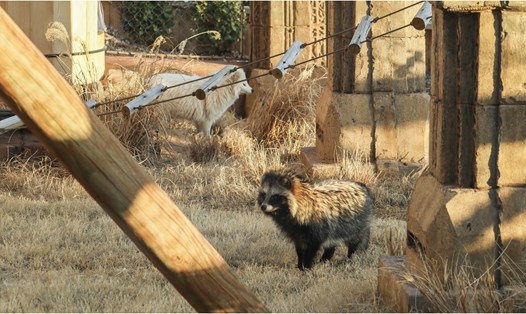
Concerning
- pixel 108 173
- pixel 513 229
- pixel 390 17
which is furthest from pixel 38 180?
pixel 108 173

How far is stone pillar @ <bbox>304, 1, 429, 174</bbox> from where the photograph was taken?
9.26m

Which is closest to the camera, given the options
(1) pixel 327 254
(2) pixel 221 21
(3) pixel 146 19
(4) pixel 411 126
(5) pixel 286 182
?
(5) pixel 286 182

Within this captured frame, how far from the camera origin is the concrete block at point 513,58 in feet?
16.4

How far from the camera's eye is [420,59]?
9477 mm

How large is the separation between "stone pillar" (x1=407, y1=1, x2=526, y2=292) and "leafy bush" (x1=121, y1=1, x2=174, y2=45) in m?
13.7

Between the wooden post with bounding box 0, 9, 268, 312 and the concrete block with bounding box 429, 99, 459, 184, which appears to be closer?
the wooden post with bounding box 0, 9, 268, 312

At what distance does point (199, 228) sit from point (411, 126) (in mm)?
2558

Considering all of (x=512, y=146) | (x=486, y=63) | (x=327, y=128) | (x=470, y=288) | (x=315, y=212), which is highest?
(x=486, y=63)

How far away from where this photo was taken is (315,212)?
7062 mm

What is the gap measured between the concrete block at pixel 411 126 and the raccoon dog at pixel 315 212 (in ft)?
6.74

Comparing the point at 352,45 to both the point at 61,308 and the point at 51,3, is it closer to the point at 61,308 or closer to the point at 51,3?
the point at 61,308

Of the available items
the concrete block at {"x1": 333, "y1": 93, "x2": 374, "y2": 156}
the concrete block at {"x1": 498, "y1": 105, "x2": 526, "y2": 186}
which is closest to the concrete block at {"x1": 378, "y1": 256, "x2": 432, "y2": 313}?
the concrete block at {"x1": 498, "y1": 105, "x2": 526, "y2": 186}

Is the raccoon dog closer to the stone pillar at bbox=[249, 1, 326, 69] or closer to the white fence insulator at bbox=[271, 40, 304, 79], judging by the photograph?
the white fence insulator at bbox=[271, 40, 304, 79]

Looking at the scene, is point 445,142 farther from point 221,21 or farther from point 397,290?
point 221,21
